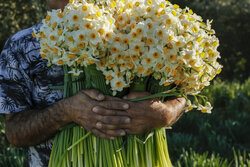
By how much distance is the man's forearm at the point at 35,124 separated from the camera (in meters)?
1.44

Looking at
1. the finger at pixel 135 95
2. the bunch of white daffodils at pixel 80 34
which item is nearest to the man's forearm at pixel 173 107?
the finger at pixel 135 95

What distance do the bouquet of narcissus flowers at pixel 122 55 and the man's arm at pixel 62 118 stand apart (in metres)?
0.05

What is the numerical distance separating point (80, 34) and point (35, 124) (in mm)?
637

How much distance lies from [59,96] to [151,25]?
71 centimetres

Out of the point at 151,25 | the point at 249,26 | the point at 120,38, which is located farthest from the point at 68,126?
the point at 249,26

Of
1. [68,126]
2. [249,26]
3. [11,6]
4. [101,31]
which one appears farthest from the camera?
[249,26]

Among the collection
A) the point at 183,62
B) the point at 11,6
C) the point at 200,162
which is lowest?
the point at 200,162

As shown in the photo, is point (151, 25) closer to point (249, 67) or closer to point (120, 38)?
point (120, 38)

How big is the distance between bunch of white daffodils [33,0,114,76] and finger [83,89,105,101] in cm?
15

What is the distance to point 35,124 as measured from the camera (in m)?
1.52

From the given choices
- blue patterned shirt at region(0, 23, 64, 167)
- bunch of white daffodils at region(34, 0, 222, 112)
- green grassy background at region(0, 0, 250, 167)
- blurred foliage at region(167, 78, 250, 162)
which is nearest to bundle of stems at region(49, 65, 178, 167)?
bunch of white daffodils at region(34, 0, 222, 112)

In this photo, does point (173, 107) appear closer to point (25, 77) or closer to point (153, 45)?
point (153, 45)

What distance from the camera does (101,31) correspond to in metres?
1.15

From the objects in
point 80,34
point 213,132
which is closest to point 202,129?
point 213,132
